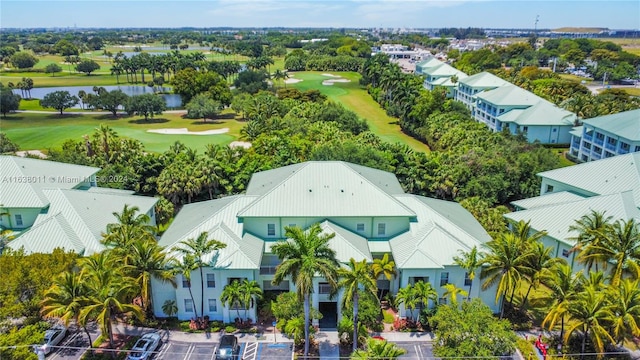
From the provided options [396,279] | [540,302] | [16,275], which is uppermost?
[16,275]

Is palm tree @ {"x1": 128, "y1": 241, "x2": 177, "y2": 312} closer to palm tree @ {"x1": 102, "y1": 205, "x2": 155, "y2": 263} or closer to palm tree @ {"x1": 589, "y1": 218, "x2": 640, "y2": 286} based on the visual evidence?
palm tree @ {"x1": 102, "y1": 205, "x2": 155, "y2": 263}

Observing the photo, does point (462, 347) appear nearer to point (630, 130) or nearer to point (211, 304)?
point (211, 304)

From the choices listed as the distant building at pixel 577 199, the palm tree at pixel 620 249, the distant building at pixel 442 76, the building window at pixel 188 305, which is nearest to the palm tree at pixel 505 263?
the distant building at pixel 577 199

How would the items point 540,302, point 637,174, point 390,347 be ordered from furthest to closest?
point 637,174, point 540,302, point 390,347

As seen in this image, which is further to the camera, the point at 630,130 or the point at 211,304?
the point at 630,130

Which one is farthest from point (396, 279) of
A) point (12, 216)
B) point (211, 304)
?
point (12, 216)

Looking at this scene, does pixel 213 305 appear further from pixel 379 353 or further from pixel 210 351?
pixel 379 353

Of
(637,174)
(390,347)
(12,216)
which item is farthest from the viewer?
(637,174)
